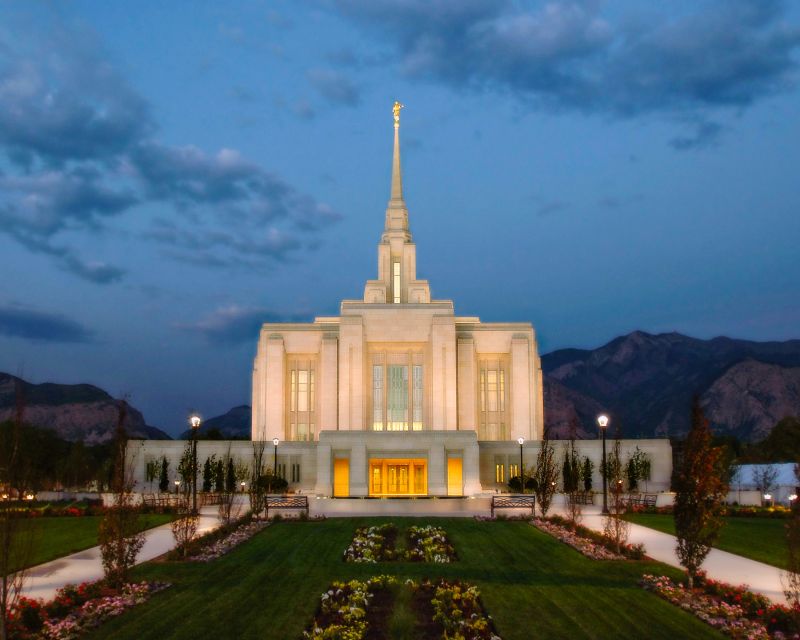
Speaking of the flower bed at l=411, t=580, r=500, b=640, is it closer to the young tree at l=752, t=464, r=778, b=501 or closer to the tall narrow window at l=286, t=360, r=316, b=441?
the young tree at l=752, t=464, r=778, b=501

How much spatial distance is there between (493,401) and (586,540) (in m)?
32.7

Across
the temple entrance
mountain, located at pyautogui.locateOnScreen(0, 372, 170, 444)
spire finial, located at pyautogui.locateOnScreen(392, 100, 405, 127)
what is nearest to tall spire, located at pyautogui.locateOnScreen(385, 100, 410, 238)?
spire finial, located at pyautogui.locateOnScreen(392, 100, 405, 127)

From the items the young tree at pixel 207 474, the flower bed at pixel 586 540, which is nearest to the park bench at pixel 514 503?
the flower bed at pixel 586 540

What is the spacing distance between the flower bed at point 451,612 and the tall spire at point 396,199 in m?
47.8

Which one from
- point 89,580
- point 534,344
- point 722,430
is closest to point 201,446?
point 534,344

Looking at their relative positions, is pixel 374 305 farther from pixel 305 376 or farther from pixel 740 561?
pixel 740 561

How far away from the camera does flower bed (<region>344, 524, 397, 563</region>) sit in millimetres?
20266

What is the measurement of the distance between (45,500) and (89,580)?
28430mm

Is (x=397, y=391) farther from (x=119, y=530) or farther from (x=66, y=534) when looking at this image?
(x=119, y=530)

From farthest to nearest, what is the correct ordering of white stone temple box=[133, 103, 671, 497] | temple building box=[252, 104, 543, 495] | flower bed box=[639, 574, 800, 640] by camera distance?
temple building box=[252, 104, 543, 495] < white stone temple box=[133, 103, 671, 497] < flower bed box=[639, 574, 800, 640]

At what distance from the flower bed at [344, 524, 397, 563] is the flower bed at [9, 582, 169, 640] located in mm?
5247

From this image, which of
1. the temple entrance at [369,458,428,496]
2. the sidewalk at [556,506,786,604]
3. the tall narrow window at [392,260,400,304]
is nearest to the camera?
the sidewalk at [556,506,786,604]

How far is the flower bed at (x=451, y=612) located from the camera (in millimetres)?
12523

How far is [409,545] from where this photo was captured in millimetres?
22766
